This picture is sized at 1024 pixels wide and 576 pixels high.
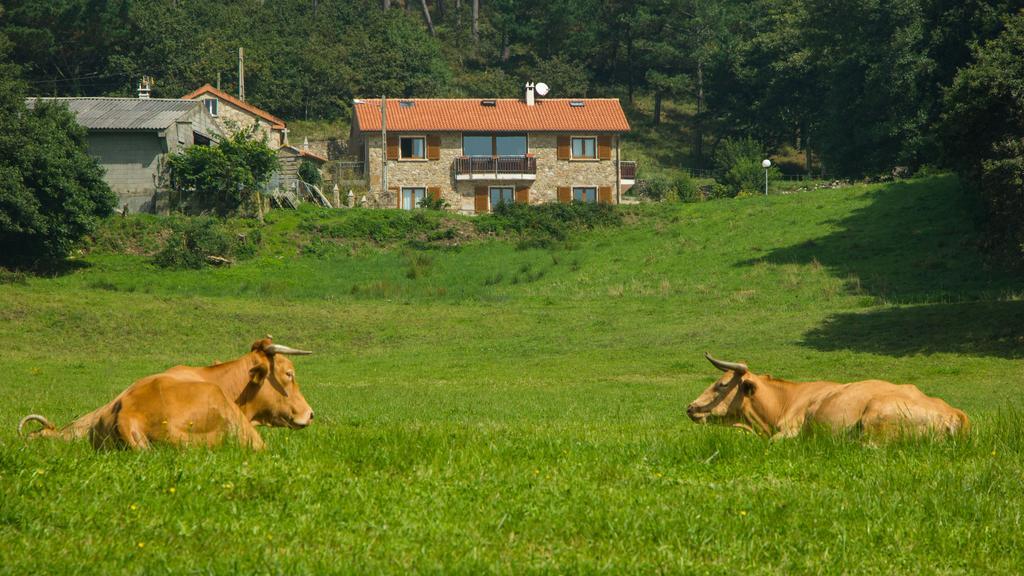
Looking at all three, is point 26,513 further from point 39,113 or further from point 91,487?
point 39,113

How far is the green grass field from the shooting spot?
7.95m

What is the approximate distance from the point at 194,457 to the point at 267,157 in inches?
2058

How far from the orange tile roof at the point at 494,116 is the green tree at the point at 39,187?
91.7 feet

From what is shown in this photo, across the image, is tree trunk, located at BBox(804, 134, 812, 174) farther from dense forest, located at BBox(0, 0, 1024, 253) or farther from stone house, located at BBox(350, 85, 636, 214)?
stone house, located at BBox(350, 85, 636, 214)

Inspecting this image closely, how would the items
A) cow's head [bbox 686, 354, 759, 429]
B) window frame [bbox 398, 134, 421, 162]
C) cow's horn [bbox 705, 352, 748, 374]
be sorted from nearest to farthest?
cow's horn [bbox 705, 352, 748, 374]
cow's head [bbox 686, 354, 759, 429]
window frame [bbox 398, 134, 421, 162]

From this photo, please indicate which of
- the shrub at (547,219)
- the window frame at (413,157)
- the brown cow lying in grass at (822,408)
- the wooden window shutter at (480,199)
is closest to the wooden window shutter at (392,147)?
the window frame at (413,157)

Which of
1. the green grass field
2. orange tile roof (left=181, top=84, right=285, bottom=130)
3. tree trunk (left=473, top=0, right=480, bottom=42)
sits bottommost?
the green grass field

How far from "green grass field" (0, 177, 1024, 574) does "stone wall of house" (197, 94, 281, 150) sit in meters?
12.1

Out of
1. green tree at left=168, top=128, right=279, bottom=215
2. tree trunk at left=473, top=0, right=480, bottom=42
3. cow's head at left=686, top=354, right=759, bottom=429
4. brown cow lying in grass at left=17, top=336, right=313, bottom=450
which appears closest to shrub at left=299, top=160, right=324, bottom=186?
green tree at left=168, top=128, right=279, bottom=215

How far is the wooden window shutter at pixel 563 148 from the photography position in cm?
7869

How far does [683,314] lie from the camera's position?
43.0 meters

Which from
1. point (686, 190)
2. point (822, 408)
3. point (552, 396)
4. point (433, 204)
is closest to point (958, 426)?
point (822, 408)

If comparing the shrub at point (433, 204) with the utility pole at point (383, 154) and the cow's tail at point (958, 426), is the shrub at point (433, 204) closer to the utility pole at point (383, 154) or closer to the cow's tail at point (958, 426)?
the utility pole at point (383, 154)

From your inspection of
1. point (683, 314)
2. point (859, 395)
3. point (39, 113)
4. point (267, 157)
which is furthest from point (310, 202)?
point (859, 395)
